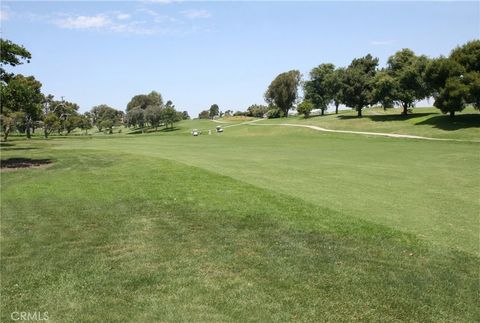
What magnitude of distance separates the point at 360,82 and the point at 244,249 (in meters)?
65.5

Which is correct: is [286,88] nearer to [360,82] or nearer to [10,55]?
[360,82]

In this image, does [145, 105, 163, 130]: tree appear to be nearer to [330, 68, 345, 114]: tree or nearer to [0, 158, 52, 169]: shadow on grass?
[330, 68, 345, 114]: tree

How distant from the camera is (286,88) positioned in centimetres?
11706

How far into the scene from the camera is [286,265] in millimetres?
7750

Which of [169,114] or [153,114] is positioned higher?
[153,114]

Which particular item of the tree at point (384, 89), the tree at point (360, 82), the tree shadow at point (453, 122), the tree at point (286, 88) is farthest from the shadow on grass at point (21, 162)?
the tree at point (286, 88)

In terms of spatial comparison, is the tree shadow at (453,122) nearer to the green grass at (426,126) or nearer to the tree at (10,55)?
the green grass at (426,126)

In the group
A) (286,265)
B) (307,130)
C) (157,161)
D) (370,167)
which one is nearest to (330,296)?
(286,265)

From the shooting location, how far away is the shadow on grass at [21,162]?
74.8 feet

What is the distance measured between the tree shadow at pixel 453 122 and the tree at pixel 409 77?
6.63 metres

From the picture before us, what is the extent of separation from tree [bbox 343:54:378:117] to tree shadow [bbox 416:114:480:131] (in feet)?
45.2

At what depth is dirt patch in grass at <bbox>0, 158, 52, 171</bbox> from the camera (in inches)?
880

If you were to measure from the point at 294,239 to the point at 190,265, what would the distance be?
245 centimetres

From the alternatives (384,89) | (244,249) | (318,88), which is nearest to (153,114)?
(318,88)
